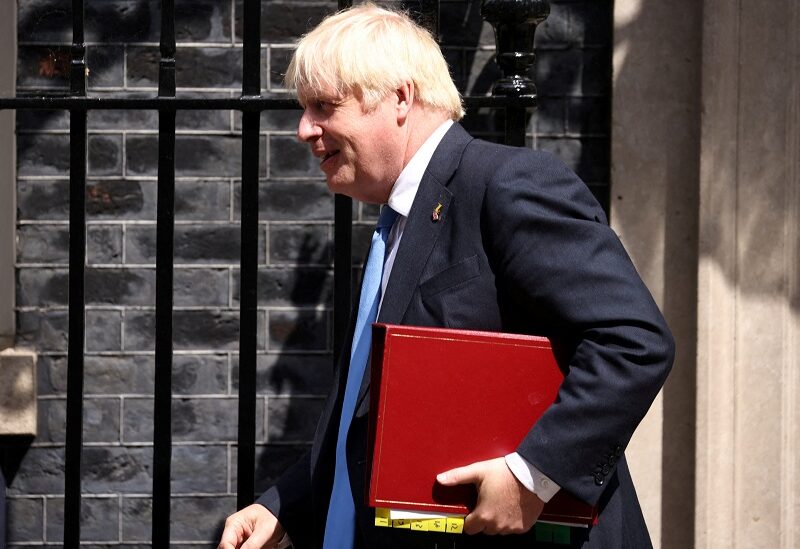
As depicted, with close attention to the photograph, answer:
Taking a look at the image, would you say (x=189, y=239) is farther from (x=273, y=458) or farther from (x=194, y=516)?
(x=194, y=516)

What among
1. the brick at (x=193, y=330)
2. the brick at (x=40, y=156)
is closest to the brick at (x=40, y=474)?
the brick at (x=193, y=330)

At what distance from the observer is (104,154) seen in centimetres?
379

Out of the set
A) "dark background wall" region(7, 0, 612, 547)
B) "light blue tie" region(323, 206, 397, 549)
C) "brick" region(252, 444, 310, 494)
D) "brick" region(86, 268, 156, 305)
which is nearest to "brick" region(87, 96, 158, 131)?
"dark background wall" region(7, 0, 612, 547)

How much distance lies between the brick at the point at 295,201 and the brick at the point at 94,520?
1049 mm

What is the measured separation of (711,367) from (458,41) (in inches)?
51.8

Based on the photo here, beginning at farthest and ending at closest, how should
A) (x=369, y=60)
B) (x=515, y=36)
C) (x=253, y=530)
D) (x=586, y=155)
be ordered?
1. (x=586, y=155)
2. (x=515, y=36)
3. (x=253, y=530)
4. (x=369, y=60)

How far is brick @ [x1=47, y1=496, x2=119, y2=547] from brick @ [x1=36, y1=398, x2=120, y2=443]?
0.68ft

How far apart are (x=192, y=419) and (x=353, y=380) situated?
5.73 ft

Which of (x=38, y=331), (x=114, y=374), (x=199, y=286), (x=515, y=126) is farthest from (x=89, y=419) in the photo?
(x=515, y=126)

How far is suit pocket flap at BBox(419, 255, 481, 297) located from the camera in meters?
1.99

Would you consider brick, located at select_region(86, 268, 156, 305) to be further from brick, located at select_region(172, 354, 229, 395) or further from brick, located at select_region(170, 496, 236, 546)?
brick, located at select_region(170, 496, 236, 546)

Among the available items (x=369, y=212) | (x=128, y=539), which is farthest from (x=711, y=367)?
(x=128, y=539)

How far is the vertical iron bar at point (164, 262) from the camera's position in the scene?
2.82 meters

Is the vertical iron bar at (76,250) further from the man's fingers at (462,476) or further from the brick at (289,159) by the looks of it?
the man's fingers at (462,476)
